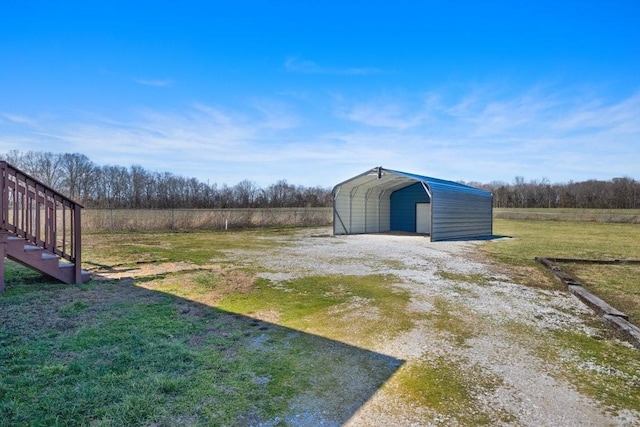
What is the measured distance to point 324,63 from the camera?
1218 centimetres

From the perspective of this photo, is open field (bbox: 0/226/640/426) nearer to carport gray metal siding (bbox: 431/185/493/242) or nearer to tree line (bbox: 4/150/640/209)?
carport gray metal siding (bbox: 431/185/493/242)

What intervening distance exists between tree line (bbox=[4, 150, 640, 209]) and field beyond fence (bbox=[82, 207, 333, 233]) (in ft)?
52.8

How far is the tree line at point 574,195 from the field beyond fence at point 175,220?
139 ft

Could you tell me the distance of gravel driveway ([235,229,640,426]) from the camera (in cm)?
219

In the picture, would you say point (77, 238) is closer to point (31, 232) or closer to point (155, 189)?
point (31, 232)

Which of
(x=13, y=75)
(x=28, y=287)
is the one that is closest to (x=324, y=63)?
(x=13, y=75)

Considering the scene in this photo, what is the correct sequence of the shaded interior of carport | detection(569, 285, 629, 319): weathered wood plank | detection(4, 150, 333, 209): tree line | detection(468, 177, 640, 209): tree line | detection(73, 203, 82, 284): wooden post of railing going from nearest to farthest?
detection(569, 285, 629, 319): weathered wood plank
detection(73, 203, 82, 284): wooden post of railing
the shaded interior of carport
detection(4, 150, 333, 209): tree line
detection(468, 177, 640, 209): tree line

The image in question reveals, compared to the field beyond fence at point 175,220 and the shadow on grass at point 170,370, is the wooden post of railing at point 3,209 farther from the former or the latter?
the field beyond fence at point 175,220

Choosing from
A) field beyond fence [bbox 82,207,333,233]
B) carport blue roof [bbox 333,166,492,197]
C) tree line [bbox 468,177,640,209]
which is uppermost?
tree line [bbox 468,177,640,209]

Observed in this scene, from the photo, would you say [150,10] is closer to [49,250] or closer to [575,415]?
[49,250]

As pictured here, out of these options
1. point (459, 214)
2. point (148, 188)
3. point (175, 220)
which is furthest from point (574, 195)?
point (148, 188)

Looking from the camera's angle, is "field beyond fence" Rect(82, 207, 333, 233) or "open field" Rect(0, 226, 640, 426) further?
"field beyond fence" Rect(82, 207, 333, 233)

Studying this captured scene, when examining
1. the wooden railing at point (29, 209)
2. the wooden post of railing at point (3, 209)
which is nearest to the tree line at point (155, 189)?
the wooden railing at point (29, 209)

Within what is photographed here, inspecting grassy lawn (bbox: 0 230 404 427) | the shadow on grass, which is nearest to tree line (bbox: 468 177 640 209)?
grassy lawn (bbox: 0 230 404 427)
